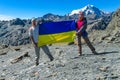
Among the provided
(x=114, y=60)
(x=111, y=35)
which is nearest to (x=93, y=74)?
(x=114, y=60)

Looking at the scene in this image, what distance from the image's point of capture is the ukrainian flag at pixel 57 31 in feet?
88.7

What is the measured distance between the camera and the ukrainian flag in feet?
88.7

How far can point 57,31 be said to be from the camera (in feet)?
92.0

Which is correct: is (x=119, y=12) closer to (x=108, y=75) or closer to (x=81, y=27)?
(x=81, y=27)

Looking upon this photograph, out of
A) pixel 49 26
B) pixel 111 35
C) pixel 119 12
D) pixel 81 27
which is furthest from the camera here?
pixel 119 12

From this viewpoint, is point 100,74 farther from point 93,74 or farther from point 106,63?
point 106,63

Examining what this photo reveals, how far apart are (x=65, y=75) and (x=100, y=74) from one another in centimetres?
233

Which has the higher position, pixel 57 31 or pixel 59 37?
pixel 57 31

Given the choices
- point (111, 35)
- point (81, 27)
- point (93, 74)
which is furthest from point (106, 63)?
point (111, 35)

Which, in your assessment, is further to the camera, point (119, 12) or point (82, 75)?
point (119, 12)

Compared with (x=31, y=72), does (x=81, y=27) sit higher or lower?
higher

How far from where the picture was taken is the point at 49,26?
2753cm

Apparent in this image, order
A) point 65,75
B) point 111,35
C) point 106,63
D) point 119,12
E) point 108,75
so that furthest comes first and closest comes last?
point 119,12, point 111,35, point 106,63, point 65,75, point 108,75

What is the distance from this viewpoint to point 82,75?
19672 millimetres
